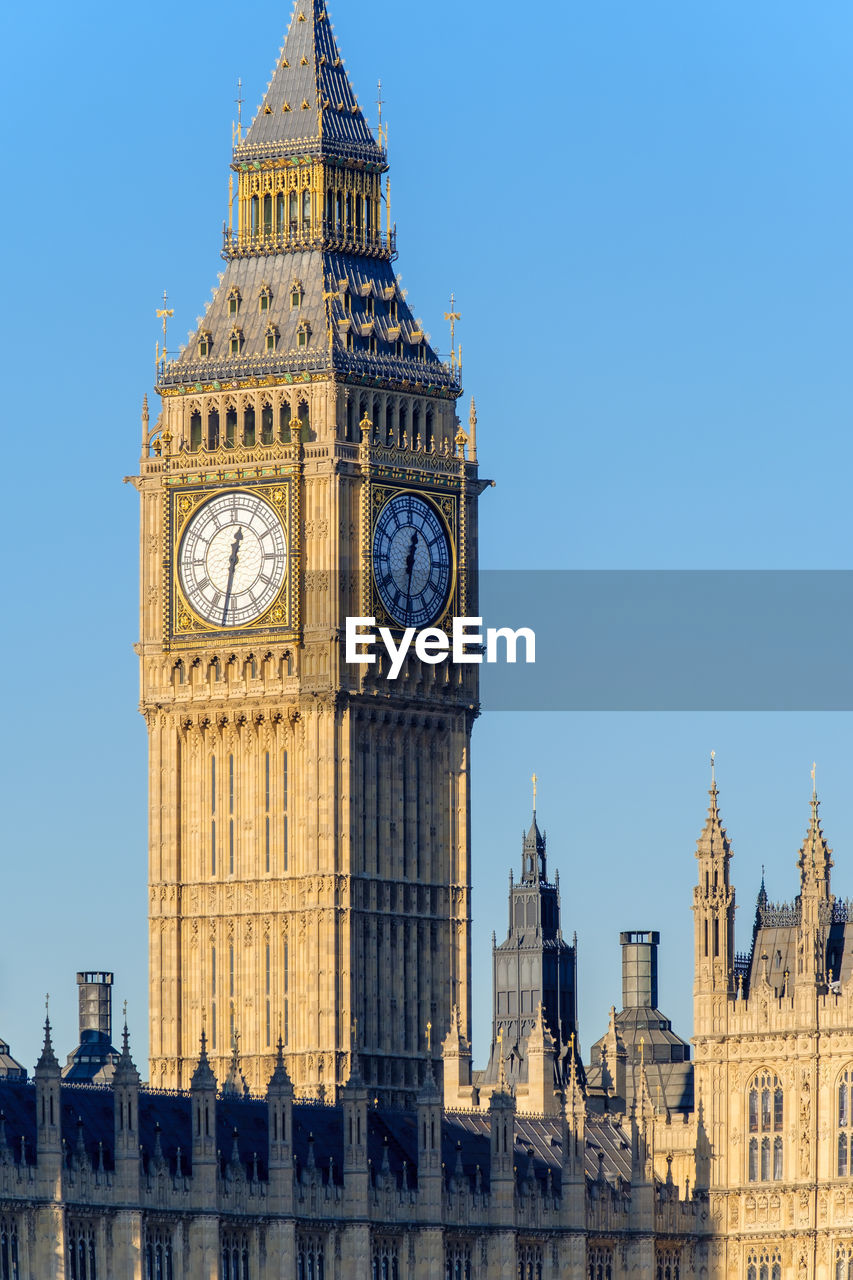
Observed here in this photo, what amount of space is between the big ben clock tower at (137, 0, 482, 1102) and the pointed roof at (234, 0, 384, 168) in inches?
6.1

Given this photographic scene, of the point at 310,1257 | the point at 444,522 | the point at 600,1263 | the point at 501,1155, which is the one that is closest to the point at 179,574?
the point at 444,522

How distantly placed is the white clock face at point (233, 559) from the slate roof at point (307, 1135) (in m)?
21.5

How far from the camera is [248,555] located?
17912 centimetres

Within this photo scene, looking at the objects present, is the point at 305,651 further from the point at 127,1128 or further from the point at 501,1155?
the point at 127,1128

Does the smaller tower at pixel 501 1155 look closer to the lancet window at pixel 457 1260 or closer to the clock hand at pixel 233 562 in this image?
the lancet window at pixel 457 1260

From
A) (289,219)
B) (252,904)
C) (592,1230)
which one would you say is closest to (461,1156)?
(592,1230)

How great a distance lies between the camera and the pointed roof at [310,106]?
183375 mm

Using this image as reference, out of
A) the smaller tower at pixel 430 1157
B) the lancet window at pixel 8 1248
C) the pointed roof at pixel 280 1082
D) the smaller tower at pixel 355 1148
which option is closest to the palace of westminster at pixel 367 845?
the smaller tower at pixel 430 1157

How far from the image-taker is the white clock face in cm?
17862

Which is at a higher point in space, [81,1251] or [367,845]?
[367,845]

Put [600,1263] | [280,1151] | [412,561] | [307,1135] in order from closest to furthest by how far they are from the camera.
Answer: [280,1151] < [307,1135] < [600,1263] < [412,561]

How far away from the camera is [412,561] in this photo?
18025 cm

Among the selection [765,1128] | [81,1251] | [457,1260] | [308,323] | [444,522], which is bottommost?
[457,1260]

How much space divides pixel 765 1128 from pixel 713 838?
1017 centimetres
